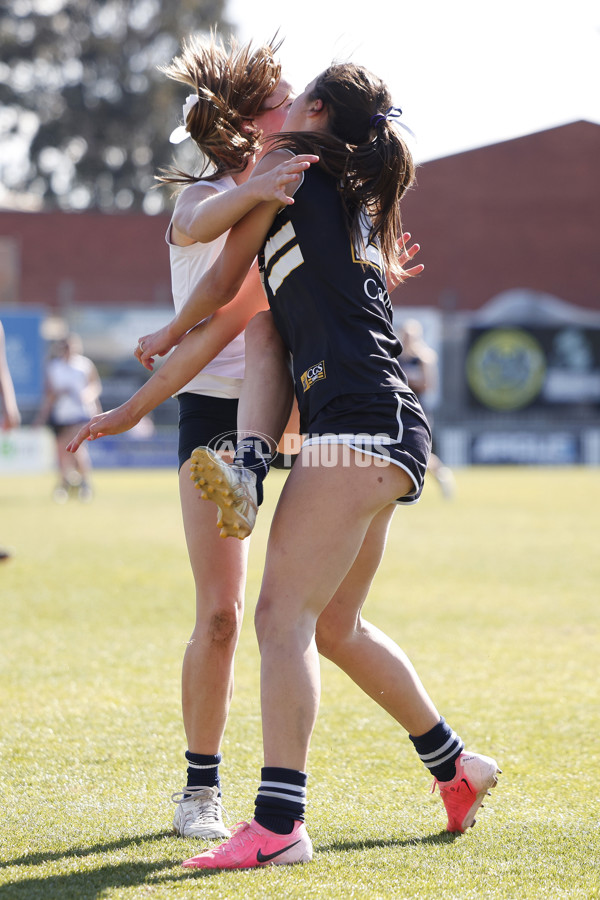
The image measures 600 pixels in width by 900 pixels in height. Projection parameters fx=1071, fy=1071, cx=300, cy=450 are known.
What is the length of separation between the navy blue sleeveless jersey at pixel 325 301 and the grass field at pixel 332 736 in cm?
117

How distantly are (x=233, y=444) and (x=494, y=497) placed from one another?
1259 centimetres

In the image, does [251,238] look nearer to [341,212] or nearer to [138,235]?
[341,212]

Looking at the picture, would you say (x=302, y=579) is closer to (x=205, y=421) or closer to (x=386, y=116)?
(x=205, y=421)

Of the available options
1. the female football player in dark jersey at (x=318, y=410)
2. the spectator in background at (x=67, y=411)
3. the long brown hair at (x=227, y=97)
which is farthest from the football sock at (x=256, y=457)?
the spectator in background at (x=67, y=411)

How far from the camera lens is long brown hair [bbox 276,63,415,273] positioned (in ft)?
8.70

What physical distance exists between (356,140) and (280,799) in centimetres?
162

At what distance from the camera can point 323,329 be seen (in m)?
2.60

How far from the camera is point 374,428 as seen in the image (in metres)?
2.59

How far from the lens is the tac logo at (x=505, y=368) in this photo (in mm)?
24344

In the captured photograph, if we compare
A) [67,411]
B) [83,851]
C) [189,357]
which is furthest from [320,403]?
[67,411]

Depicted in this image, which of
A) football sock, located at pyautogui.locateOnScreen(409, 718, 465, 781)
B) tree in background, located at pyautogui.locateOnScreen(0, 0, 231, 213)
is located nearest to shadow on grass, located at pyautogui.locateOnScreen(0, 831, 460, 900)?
football sock, located at pyautogui.locateOnScreen(409, 718, 465, 781)

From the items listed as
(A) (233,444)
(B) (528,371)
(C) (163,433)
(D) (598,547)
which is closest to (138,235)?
(C) (163,433)

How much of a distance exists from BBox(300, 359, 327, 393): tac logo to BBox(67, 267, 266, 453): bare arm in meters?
0.39

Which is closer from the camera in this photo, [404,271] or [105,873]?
[105,873]
